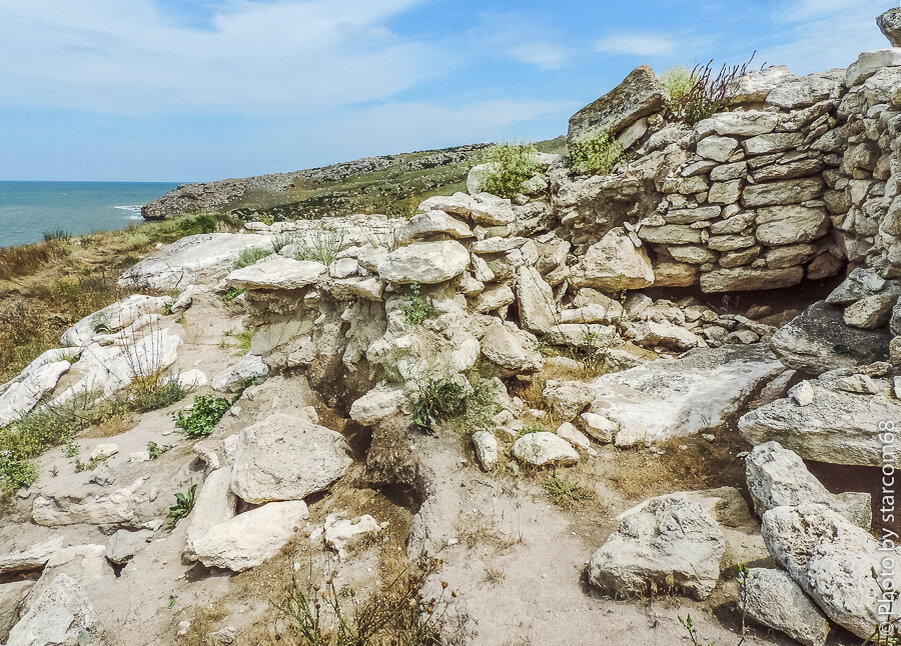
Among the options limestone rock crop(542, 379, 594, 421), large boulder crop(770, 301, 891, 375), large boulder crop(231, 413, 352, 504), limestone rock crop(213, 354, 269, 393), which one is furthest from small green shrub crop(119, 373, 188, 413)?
large boulder crop(770, 301, 891, 375)

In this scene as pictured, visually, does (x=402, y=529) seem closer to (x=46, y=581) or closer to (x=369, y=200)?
(x=46, y=581)

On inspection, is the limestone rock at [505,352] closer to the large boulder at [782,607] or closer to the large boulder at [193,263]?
the large boulder at [782,607]

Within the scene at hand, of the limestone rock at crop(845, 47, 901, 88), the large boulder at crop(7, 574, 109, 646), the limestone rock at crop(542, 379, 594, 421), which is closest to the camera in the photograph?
the large boulder at crop(7, 574, 109, 646)

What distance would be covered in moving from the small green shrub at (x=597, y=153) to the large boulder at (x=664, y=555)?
671cm

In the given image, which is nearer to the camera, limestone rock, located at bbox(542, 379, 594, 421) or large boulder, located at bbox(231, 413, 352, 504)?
large boulder, located at bbox(231, 413, 352, 504)

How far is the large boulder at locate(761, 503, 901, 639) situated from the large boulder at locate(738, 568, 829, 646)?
0.20 feet

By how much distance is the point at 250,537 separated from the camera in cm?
416

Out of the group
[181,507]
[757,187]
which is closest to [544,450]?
[181,507]

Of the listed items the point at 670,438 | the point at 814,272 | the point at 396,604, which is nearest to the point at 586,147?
the point at 814,272

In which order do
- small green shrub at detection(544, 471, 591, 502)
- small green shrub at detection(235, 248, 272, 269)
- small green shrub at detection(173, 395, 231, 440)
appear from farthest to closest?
small green shrub at detection(235, 248, 272, 269) → small green shrub at detection(173, 395, 231, 440) → small green shrub at detection(544, 471, 591, 502)

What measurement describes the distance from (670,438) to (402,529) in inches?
121

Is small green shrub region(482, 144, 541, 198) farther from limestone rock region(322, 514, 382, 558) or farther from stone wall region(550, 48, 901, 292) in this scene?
limestone rock region(322, 514, 382, 558)

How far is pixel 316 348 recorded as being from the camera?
6414 mm

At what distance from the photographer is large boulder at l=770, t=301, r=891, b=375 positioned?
458 centimetres
